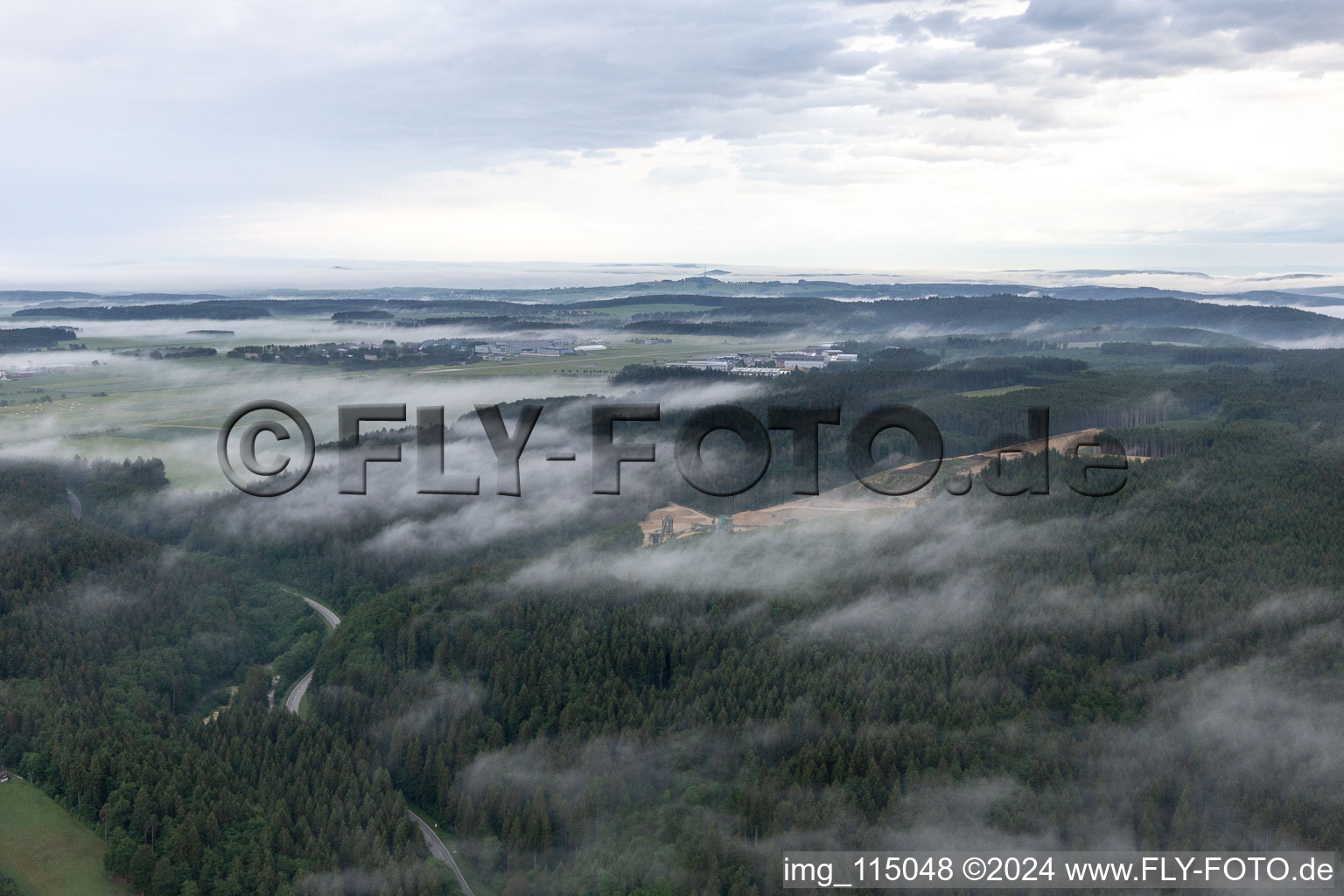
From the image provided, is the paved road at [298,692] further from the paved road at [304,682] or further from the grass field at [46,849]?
the grass field at [46,849]

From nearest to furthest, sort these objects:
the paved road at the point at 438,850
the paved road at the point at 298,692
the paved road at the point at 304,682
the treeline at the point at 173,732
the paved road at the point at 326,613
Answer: the treeline at the point at 173,732, the paved road at the point at 438,850, the paved road at the point at 298,692, the paved road at the point at 304,682, the paved road at the point at 326,613

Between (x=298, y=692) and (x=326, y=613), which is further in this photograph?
(x=326, y=613)

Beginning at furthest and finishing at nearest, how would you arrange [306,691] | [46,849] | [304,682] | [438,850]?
1. [304,682]
2. [306,691]
3. [438,850]
4. [46,849]

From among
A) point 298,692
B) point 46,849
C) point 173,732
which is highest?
point 173,732

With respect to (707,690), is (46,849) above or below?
below

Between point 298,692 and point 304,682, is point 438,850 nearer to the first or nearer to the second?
point 298,692

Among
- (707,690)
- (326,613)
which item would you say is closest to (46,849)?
(707,690)

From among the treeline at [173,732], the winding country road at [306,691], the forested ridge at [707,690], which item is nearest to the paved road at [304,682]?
the winding country road at [306,691]
